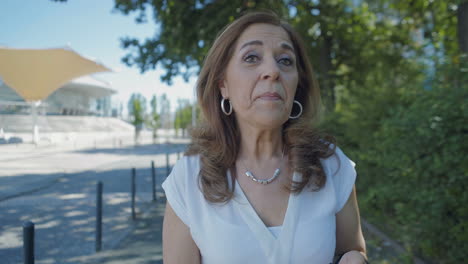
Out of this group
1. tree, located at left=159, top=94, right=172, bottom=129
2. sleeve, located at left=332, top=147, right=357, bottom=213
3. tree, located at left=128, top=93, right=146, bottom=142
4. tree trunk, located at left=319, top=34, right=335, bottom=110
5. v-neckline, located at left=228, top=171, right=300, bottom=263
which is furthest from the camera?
tree, located at left=159, top=94, right=172, bottom=129

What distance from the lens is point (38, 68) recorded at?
28.6 ft

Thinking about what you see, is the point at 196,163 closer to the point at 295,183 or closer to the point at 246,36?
the point at 295,183

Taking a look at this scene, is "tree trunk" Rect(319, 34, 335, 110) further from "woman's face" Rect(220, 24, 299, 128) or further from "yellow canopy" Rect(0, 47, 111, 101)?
"woman's face" Rect(220, 24, 299, 128)

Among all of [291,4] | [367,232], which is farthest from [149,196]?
[291,4]

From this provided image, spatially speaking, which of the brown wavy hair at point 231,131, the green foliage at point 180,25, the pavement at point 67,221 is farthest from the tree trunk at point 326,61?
the brown wavy hair at point 231,131

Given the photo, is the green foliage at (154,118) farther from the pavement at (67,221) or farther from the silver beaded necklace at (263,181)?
the silver beaded necklace at (263,181)

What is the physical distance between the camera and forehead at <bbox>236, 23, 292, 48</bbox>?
174 centimetres

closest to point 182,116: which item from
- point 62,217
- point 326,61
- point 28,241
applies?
point 326,61

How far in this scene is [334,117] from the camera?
8609mm

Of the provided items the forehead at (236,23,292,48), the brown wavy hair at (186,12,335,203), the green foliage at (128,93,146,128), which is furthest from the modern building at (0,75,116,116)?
the forehead at (236,23,292,48)

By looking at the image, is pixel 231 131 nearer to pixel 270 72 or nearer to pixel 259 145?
pixel 259 145

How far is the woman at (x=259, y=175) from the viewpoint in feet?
4.98

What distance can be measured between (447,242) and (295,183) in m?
2.79

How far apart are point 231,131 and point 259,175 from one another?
344 mm
